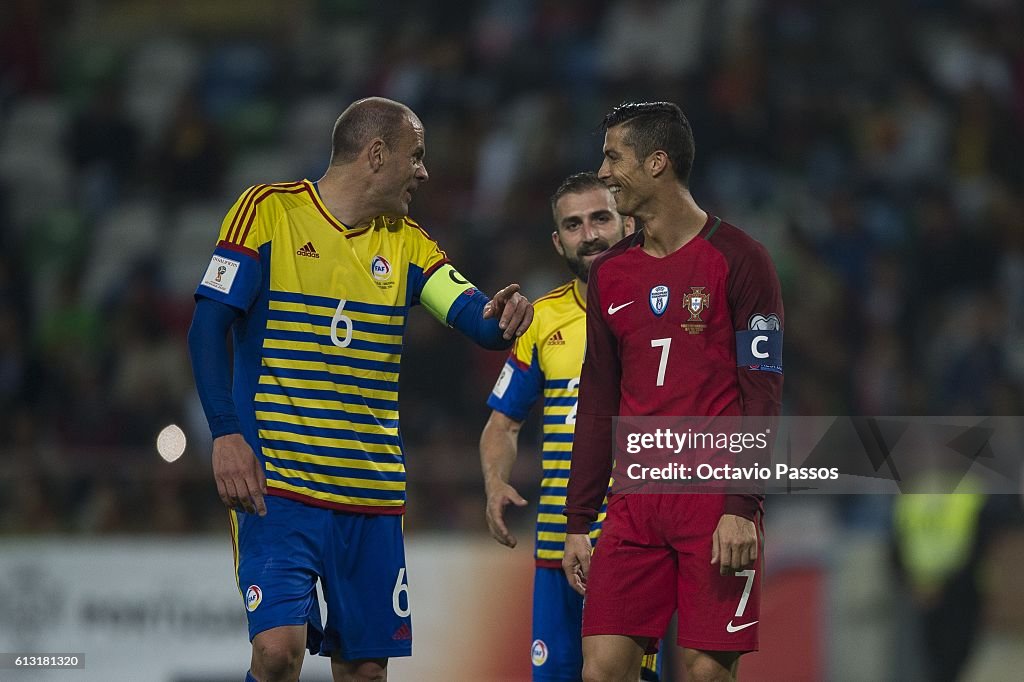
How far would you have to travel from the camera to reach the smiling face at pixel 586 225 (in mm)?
5805

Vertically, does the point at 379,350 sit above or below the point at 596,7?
below

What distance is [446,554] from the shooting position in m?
7.78

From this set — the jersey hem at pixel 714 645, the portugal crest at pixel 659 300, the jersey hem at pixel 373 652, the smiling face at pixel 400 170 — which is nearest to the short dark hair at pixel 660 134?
the portugal crest at pixel 659 300

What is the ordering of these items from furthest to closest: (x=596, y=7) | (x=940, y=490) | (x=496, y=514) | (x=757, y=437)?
(x=596, y=7) → (x=940, y=490) → (x=496, y=514) → (x=757, y=437)

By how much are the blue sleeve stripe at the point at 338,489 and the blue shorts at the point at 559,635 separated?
1.02 meters

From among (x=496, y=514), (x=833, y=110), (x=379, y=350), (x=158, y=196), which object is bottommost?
(x=496, y=514)

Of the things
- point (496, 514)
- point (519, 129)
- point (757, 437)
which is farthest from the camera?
point (519, 129)

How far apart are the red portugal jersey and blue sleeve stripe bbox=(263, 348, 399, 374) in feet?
2.39

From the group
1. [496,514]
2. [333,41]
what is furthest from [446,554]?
[333,41]

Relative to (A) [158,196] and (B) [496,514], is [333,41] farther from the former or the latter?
(B) [496,514]

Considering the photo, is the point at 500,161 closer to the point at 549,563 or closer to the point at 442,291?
the point at 549,563

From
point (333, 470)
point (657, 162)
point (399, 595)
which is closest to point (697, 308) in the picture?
point (657, 162)

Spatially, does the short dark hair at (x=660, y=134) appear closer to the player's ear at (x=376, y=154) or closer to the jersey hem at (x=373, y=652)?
the player's ear at (x=376, y=154)

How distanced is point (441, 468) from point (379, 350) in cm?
306
